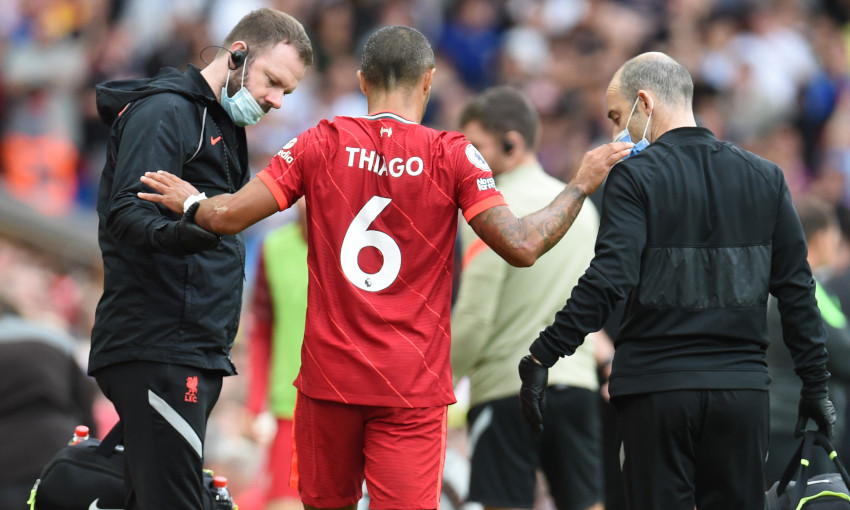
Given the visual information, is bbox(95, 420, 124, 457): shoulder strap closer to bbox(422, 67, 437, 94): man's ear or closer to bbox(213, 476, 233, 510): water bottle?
bbox(213, 476, 233, 510): water bottle

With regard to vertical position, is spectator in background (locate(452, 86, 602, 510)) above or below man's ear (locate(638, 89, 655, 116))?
below

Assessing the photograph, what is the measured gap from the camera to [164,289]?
5172 millimetres

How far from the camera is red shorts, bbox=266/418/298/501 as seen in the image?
780 cm

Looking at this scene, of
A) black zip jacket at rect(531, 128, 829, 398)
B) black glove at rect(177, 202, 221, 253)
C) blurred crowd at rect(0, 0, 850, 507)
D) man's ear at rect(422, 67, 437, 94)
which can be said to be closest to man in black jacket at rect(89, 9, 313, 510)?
black glove at rect(177, 202, 221, 253)

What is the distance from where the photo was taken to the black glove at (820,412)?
5.28 meters

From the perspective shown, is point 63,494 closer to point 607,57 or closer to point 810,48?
point 607,57

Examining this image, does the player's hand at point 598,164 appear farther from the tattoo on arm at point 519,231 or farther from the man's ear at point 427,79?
the man's ear at point 427,79

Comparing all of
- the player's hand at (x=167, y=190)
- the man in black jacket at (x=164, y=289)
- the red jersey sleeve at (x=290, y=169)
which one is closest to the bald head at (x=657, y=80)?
the red jersey sleeve at (x=290, y=169)

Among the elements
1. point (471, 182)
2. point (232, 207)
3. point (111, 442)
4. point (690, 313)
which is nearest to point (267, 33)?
point (232, 207)

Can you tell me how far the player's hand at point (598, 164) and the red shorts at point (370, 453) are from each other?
1.12 meters

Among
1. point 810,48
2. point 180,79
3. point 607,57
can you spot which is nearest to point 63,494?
point 180,79

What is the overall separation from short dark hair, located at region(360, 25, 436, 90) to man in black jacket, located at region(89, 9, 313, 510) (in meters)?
0.73

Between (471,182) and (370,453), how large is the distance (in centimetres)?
117

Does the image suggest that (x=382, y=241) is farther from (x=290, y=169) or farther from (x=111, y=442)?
(x=111, y=442)
